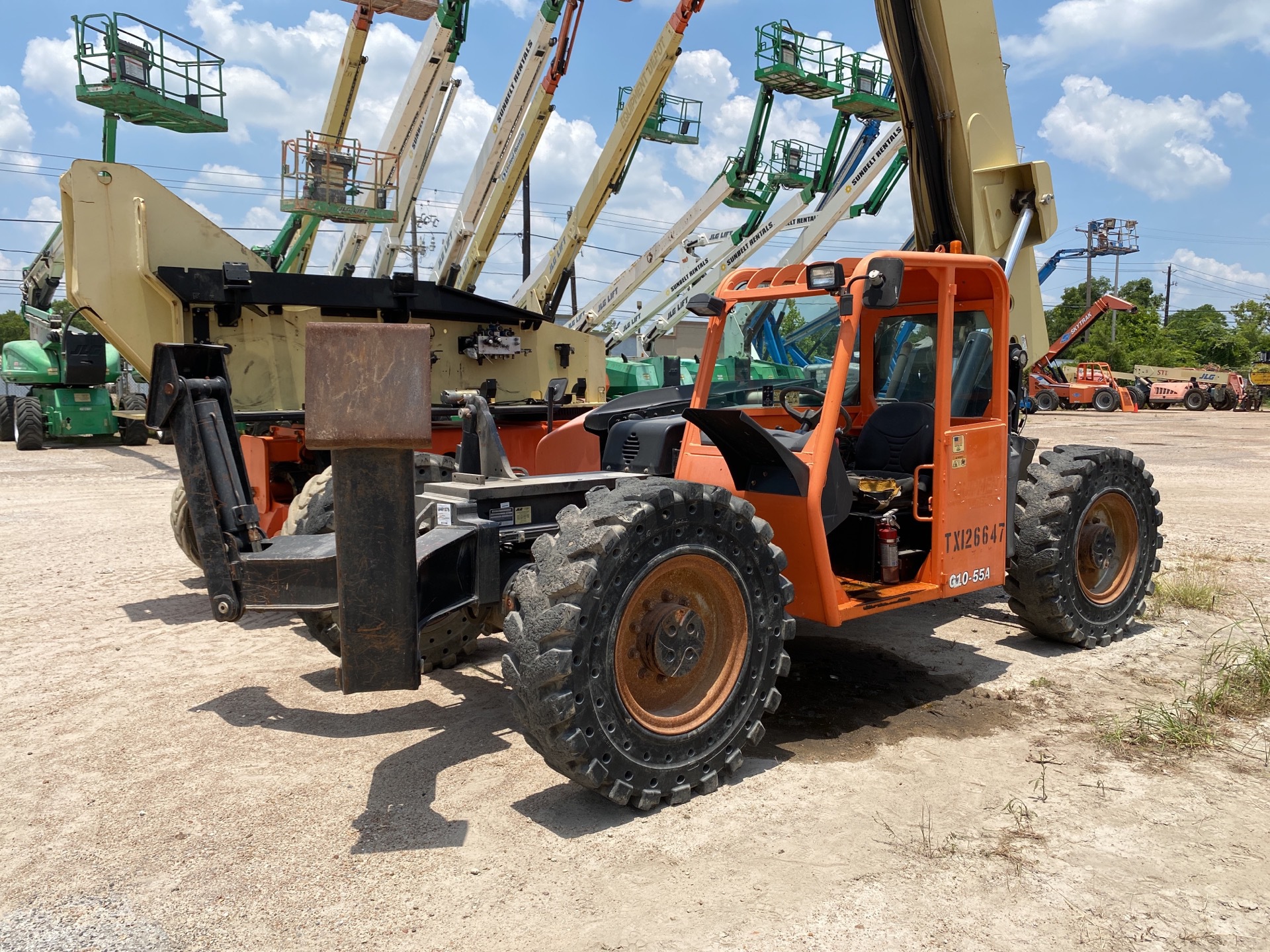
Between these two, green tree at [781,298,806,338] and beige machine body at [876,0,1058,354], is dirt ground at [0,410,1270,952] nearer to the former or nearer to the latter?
green tree at [781,298,806,338]

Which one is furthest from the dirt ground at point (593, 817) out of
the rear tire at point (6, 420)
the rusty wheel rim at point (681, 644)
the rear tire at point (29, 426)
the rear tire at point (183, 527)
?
the rear tire at point (6, 420)

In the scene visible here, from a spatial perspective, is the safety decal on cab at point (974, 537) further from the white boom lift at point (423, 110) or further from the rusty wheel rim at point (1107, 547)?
the white boom lift at point (423, 110)

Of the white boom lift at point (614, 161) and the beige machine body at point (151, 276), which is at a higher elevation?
the white boom lift at point (614, 161)

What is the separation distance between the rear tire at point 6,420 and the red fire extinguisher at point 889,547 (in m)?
23.4

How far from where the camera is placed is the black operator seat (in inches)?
219

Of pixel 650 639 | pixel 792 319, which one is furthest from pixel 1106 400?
pixel 650 639

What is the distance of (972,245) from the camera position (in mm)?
6973

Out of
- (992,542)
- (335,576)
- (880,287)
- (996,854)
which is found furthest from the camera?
(992,542)

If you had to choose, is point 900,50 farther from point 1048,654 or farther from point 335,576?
point 335,576

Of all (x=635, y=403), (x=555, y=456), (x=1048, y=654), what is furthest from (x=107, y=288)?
(x=1048, y=654)

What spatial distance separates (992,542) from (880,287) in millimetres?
1836

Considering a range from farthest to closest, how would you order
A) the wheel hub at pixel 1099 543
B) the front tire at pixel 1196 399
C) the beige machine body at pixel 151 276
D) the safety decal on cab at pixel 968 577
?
1. the front tire at pixel 1196 399
2. the beige machine body at pixel 151 276
3. the wheel hub at pixel 1099 543
4. the safety decal on cab at pixel 968 577

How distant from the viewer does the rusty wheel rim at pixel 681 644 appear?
402 centimetres

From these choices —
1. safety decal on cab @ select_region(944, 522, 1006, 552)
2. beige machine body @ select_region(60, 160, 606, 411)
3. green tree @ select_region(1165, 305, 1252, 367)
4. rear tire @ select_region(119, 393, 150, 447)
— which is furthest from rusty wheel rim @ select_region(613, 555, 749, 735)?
green tree @ select_region(1165, 305, 1252, 367)
